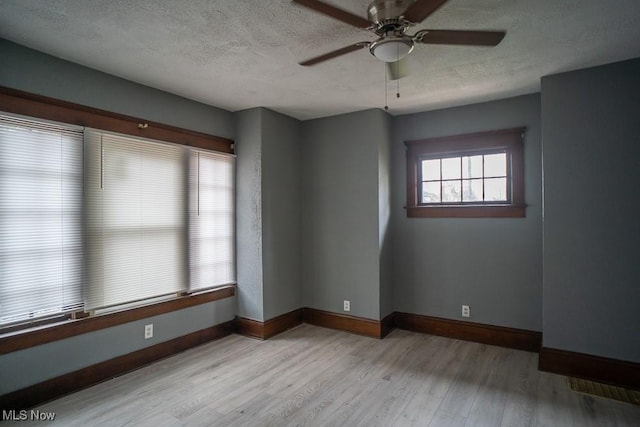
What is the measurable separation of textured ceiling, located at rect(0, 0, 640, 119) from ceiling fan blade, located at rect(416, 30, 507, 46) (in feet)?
0.92

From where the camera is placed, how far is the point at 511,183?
3541 mm

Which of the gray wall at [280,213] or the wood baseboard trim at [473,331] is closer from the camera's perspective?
the wood baseboard trim at [473,331]

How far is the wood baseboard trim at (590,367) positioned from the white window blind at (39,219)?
3.97 m

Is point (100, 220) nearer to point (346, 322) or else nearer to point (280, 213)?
point (280, 213)

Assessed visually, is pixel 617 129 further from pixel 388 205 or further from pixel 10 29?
pixel 10 29

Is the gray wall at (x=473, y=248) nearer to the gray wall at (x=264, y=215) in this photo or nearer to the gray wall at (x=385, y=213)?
the gray wall at (x=385, y=213)

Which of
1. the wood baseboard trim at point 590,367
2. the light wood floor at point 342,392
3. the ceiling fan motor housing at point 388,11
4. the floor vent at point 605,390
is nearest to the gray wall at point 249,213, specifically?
the light wood floor at point 342,392

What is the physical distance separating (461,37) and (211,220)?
296 cm

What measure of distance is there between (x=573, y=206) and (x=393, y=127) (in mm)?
2108

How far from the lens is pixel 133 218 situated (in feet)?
9.93

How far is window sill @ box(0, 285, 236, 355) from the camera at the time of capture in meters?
2.34

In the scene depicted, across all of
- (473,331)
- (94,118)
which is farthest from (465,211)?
(94,118)

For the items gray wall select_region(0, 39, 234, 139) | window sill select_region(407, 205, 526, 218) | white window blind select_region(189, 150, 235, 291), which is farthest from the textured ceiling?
window sill select_region(407, 205, 526, 218)

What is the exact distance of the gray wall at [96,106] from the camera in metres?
2.37
